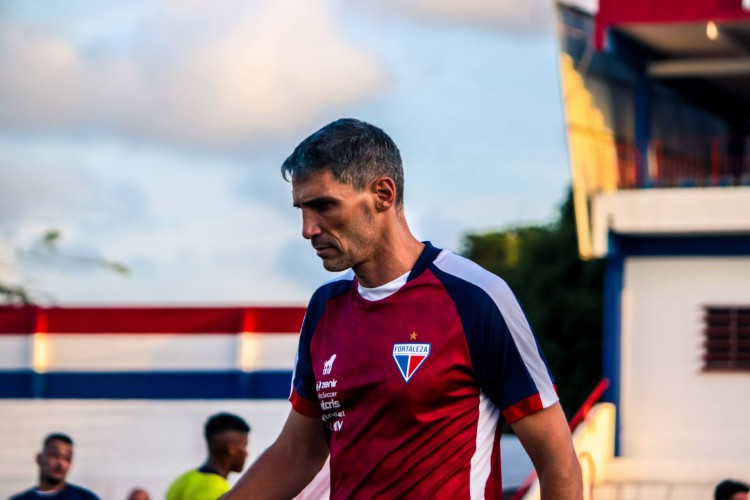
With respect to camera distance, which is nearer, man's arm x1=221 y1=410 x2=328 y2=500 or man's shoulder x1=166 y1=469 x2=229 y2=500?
man's arm x1=221 y1=410 x2=328 y2=500

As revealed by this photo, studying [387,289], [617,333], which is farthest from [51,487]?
[617,333]

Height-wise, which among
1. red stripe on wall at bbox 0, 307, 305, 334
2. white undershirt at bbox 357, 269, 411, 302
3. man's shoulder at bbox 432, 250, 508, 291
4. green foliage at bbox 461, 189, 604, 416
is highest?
green foliage at bbox 461, 189, 604, 416

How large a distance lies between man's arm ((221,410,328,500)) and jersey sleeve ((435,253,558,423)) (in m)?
0.58

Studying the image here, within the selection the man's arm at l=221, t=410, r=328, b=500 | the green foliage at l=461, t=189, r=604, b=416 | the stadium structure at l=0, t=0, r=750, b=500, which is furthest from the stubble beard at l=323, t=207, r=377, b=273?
the green foliage at l=461, t=189, r=604, b=416

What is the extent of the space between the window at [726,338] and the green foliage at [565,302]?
18.2 metres

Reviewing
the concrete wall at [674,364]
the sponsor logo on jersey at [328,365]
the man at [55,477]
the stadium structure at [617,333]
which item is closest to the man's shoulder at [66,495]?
the man at [55,477]

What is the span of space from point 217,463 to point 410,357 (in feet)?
17.4

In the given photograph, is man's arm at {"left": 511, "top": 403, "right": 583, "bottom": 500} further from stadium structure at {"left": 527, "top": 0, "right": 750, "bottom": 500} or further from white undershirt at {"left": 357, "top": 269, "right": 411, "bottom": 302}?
stadium structure at {"left": 527, "top": 0, "right": 750, "bottom": 500}

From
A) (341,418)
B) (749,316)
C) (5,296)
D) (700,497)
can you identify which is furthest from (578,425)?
(341,418)

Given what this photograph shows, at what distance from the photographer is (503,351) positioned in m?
3.62

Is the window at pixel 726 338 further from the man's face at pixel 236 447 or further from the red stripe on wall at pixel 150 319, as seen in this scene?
the man's face at pixel 236 447

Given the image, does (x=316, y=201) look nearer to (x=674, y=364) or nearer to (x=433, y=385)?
(x=433, y=385)

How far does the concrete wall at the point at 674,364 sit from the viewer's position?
864 inches

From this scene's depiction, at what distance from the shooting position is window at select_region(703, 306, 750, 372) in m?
22.1
